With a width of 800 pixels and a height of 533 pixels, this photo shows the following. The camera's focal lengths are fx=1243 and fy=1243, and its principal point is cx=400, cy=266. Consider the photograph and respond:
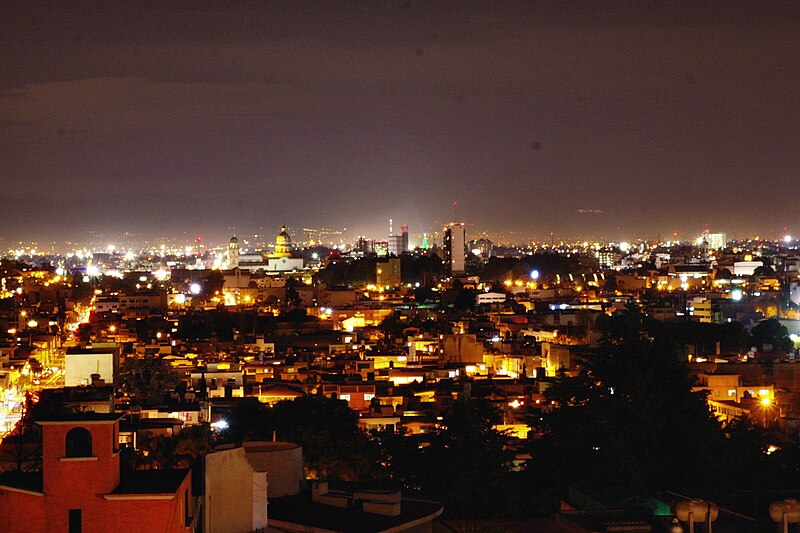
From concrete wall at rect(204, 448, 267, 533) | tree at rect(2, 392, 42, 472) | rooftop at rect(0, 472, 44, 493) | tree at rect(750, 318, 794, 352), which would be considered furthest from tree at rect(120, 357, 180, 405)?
tree at rect(750, 318, 794, 352)

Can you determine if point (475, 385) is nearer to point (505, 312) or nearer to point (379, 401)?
point (379, 401)

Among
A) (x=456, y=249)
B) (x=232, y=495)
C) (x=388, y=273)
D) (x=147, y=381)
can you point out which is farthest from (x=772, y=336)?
(x=456, y=249)

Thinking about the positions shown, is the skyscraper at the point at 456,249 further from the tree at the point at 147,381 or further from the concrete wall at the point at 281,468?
the concrete wall at the point at 281,468

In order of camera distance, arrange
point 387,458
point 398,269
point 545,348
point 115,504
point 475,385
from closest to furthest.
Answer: point 115,504 < point 387,458 < point 475,385 < point 545,348 < point 398,269

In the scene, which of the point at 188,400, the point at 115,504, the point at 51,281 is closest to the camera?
the point at 115,504

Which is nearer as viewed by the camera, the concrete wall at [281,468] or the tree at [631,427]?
the concrete wall at [281,468]

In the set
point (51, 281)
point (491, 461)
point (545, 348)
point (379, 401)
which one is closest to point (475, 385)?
point (379, 401)

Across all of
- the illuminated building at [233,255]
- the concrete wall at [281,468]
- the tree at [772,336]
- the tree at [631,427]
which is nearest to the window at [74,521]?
the concrete wall at [281,468]
